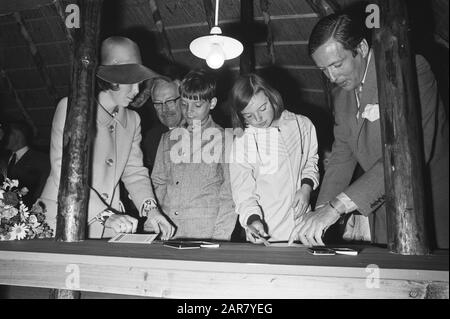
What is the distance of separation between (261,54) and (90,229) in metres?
3.86

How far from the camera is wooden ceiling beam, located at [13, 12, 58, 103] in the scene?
A: 5.61m

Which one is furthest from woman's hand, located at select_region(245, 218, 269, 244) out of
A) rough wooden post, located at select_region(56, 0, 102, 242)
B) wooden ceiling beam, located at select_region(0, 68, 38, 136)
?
wooden ceiling beam, located at select_region(0, 68, 38, 136)

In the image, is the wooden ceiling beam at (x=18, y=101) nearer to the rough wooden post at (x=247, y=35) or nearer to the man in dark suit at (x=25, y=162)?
the man in dark suit at (x=25, y=162)

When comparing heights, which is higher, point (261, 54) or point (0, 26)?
point (0, 26)

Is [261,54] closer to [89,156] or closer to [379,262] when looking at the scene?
[89,156]

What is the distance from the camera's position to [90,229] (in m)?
2.40

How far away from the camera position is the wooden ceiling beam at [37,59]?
5.61 metres

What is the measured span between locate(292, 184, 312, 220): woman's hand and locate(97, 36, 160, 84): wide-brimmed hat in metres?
1.11

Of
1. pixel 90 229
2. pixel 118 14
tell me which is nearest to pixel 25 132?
pixel 118 14

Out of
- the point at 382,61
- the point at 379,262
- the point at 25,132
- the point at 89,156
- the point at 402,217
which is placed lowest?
the point at 379,262

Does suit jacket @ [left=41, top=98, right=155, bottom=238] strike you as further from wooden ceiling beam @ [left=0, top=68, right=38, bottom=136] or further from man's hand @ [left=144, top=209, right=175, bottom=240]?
wooden ceiling beam @ [left=0, top=68, right=38, bottom=136]

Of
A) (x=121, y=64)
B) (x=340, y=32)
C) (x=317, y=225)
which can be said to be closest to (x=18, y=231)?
(x=121, y=64)

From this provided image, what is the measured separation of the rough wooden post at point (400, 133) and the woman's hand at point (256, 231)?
638mm

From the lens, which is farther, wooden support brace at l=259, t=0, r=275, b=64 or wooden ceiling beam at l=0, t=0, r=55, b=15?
wooden support brace at l=259, t=0, r=275, b=64
